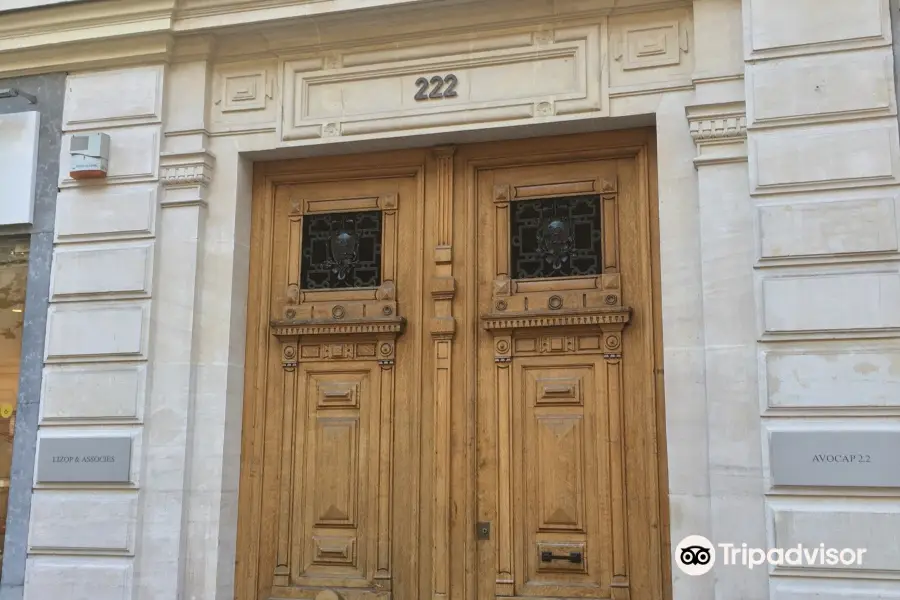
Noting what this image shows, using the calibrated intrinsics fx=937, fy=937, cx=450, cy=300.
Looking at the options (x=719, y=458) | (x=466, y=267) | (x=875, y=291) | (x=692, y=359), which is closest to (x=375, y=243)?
(x=466, y=267)

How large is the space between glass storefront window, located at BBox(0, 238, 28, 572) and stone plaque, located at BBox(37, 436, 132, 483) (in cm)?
42

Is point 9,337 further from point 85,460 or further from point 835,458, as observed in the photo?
point 835,458

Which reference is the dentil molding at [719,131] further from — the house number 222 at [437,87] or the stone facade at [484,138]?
the house number 222 at [437,87]

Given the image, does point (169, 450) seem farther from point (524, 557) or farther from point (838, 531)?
point (838, 531)

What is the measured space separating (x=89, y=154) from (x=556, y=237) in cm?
349

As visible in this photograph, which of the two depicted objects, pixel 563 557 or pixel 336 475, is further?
pixel 336 475

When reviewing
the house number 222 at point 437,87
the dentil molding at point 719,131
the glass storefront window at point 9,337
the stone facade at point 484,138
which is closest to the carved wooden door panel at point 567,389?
the stone facade at point 484,138

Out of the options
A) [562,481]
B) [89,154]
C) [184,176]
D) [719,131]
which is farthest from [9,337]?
[719,131]

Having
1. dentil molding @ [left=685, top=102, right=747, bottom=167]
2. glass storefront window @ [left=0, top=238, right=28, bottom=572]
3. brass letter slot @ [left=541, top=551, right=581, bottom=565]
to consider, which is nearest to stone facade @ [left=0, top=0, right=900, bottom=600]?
dentil molding @ [left=685, top=102, right=747, bottom=167]

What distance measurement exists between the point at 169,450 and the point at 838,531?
172 inches

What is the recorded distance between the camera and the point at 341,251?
6.93 meters

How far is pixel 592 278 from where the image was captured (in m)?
6.38

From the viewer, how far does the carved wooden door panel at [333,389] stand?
6520 millimetres

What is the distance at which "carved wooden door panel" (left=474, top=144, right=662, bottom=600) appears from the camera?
607 centimetres
